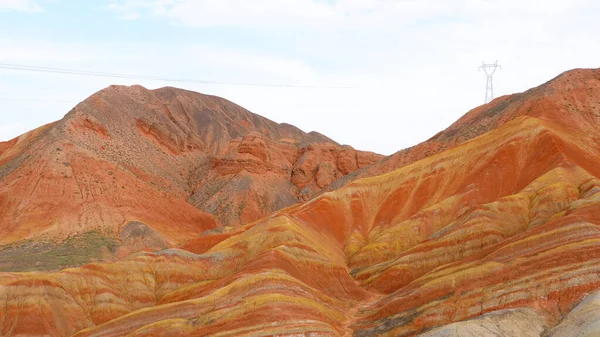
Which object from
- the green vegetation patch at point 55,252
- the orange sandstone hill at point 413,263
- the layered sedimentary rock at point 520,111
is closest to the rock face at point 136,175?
the green vegetation patch at point 55,252

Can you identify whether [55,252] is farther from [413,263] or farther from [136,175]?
[413,263]

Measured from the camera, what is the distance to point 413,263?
60.1 m

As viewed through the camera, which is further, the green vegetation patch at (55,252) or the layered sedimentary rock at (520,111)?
the layered sedimentary rock at (520,111)

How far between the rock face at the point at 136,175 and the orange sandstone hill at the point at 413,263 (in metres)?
24.8

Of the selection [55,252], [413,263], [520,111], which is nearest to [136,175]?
[55,252]

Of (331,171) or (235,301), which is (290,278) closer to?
(235,301)

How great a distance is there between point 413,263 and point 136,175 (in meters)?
67.0

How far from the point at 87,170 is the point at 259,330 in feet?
223

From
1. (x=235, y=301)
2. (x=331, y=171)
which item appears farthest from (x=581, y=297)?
(x=331, y=171)

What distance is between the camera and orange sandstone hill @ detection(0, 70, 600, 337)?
41219 millimetres

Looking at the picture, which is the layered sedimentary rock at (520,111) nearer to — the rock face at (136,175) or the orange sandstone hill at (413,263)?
the orange sandstone hill at (413,263)

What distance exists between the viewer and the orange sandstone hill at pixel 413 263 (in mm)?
41219

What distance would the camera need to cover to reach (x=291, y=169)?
142 meters

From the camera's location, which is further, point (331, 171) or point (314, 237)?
point (331, 171)
